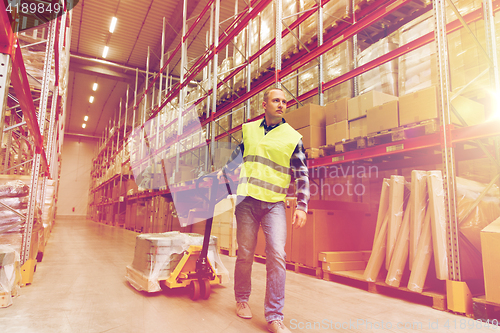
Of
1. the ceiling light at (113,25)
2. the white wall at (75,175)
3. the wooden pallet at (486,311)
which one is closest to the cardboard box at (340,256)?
the wooden pallet at (486,311)

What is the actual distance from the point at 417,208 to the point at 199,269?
7.23ft

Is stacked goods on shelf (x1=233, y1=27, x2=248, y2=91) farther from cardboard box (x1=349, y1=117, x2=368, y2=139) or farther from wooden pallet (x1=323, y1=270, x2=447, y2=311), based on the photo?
wooden pallet (x1=323, y1=270, x2=447, y2=311)

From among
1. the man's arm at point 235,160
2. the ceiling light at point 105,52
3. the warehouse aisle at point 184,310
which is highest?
the ceiling light at point 105,52

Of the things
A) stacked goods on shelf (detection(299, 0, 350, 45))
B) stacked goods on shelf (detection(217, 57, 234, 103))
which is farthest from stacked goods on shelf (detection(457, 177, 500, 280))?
stacked goods on shelf (detection(217, 57, 234, 103))

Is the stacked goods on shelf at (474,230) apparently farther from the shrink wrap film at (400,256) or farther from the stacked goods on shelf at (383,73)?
the stacked goods on shelf at (383,73)

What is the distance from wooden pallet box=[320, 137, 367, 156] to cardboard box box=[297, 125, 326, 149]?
181 millimetres

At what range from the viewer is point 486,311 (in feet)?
8.26

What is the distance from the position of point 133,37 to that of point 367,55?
11161 mm

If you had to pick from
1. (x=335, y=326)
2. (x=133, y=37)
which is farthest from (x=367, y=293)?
(x=133, y=37)

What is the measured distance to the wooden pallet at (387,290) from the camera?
9.33 ft

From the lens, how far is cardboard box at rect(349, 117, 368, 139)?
4.19 m

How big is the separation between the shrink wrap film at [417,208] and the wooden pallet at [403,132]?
0.49m

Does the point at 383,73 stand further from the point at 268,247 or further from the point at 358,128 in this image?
the point at 268,247

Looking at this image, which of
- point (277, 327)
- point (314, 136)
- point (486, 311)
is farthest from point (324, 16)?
point (277, 327)
